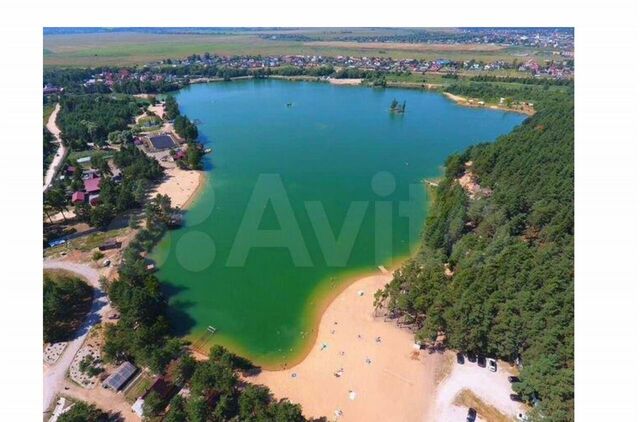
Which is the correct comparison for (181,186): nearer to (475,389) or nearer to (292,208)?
(292,208)

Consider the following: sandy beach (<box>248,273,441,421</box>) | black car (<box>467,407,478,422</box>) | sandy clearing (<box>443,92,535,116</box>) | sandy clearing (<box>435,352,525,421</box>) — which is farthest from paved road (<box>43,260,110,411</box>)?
sandy clearing (<box>443,92,535,116</box>)

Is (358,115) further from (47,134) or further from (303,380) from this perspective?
(303,380)

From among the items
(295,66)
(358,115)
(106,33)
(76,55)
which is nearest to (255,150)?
(358,115)

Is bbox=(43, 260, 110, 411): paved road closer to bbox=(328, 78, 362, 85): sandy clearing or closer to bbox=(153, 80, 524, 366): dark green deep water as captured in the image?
bbox=(153, 80, 524, 366): dark green deep water

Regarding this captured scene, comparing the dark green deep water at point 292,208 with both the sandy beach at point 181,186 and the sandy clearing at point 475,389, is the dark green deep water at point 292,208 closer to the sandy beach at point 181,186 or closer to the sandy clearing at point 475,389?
the sandy beach at point 181,186

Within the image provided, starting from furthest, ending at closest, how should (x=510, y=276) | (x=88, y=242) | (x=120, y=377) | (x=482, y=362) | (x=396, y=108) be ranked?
1. (x=396, y=108)
2. (x=88, y=242)
3. (x=510, y=276)
4. (x=482, y=362)
5. (x=120, y=377)

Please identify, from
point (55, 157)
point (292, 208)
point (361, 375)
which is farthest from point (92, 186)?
point (361, 375)
